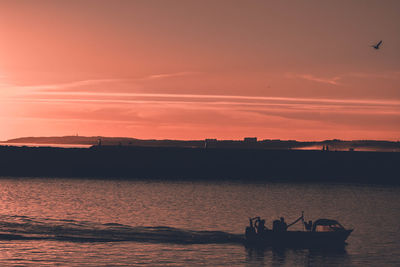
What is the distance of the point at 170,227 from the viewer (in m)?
64.8

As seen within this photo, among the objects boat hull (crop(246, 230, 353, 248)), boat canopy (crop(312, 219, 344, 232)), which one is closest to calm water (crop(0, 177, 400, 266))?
boat hull (crop(246, 230, 353, 248))

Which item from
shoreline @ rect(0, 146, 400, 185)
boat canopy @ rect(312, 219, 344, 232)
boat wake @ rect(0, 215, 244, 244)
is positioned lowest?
boat wake @ rect(0, 215, 244, 244)

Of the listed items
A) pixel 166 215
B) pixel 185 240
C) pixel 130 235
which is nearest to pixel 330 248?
pixel 185 240

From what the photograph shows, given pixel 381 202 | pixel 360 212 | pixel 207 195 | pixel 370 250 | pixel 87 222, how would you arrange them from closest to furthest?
pixel 370 250
pixel 87 222
pixel 360 212
pixel 381 202
pixel 207 195

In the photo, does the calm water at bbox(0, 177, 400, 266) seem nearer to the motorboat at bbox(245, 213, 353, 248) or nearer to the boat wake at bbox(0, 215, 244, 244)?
the boat wake at bbox(0, 215, 244, 244)

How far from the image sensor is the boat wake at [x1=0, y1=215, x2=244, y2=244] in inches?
2222

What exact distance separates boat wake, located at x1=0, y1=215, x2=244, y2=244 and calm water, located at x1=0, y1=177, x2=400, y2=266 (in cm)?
9

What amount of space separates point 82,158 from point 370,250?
136865 millimetres

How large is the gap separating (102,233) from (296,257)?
19.1 metres

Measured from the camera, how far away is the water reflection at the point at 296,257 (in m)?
49.4

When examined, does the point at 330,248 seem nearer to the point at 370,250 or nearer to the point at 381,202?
the point at 370,250

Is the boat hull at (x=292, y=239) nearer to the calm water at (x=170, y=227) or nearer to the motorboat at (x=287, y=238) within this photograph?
the motorboat at (x=287, y=238)

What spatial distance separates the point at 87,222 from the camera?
68500 mm

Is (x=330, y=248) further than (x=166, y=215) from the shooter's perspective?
No
